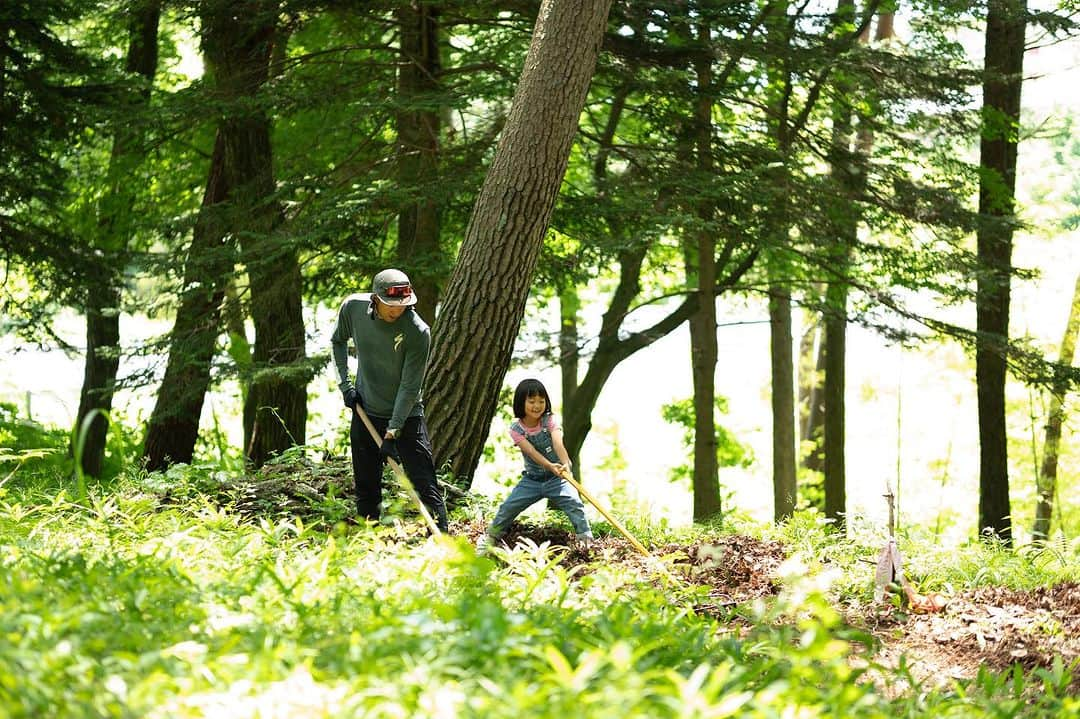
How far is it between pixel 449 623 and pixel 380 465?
3.34m

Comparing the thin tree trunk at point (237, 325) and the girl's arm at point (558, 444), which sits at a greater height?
the thin tree trunk at point (237, 325)

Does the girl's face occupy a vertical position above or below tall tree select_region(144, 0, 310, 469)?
below

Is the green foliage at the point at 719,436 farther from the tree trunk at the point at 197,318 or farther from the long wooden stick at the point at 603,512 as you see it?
the long wooden stick at the point at 603,512

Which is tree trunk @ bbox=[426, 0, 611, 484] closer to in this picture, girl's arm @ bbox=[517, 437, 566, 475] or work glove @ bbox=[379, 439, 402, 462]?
girl's arm @ bbox=[517, 437, 566, 475]

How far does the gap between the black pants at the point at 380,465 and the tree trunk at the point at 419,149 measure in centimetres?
386

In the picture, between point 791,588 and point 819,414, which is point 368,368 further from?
point 819,414

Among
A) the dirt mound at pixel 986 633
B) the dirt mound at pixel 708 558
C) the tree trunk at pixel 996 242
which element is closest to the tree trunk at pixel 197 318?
the dirt mound at pixel 708 558

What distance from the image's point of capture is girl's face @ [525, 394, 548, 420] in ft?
23.0

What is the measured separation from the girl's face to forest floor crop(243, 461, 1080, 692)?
78 centimetres

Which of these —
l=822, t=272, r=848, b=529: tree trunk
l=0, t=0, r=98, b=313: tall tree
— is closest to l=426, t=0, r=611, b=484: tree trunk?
l=0, t=0, r=98, b=313: tall tree

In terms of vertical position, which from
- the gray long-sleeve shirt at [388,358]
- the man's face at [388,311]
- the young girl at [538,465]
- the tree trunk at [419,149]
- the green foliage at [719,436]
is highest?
the tree trunk at [419,149]

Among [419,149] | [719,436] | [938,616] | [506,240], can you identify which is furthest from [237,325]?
[719,436]

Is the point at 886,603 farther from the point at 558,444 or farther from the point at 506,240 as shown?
the point at 506,240

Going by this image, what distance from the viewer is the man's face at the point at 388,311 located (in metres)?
6.32
